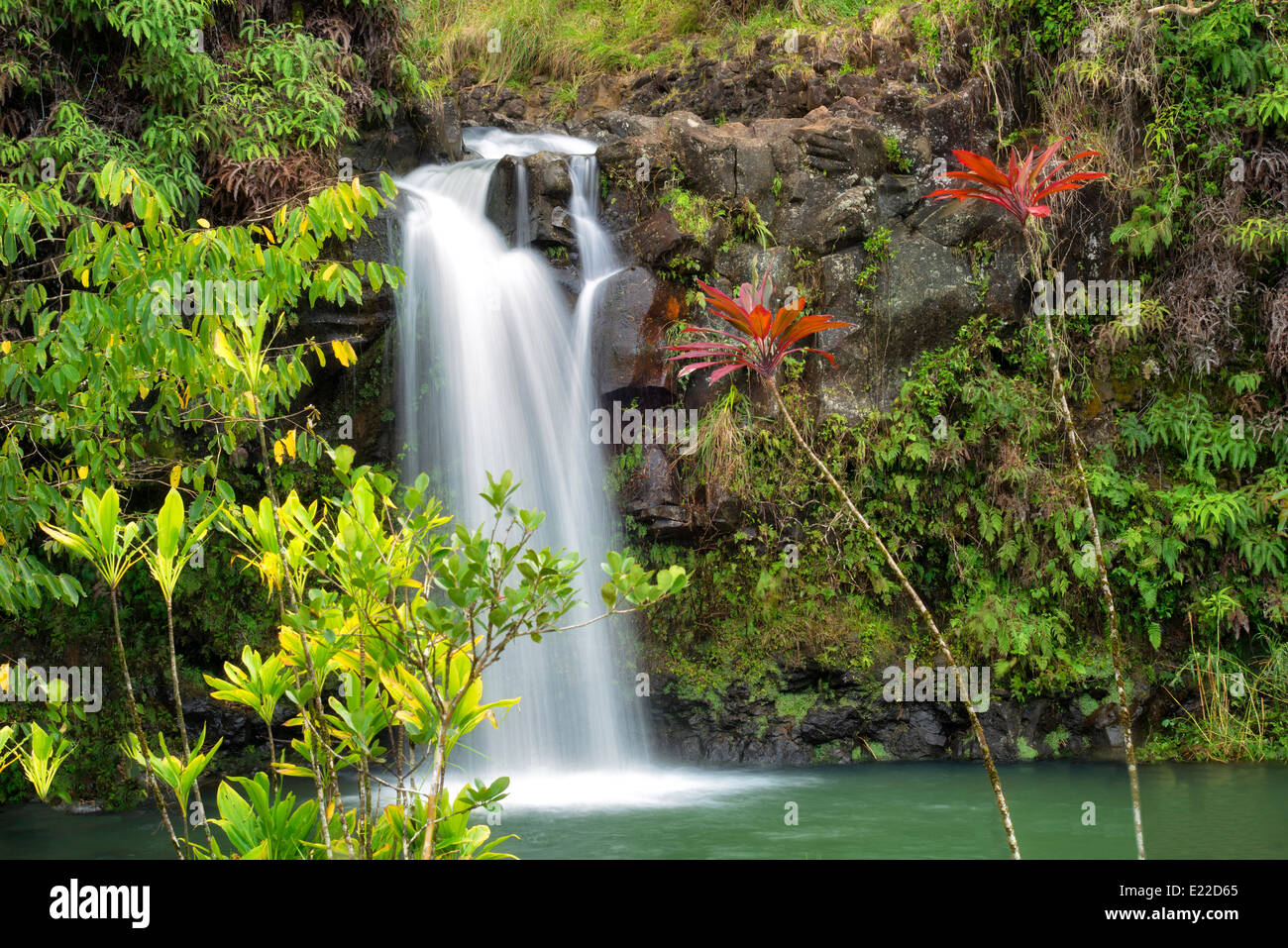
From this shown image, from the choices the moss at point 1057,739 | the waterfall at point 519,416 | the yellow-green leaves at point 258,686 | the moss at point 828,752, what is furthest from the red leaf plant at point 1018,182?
the moss at point 1057,739

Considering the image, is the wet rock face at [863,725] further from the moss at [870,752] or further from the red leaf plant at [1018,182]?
the red leaf plant at [1018,182]

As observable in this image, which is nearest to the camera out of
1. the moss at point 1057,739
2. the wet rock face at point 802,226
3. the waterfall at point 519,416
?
the moss at point 1057,739

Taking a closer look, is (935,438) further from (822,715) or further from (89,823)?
(89,823)

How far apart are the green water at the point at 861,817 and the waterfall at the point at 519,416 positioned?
953 mm

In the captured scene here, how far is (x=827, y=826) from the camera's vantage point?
607cm

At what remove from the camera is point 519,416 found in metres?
8.53

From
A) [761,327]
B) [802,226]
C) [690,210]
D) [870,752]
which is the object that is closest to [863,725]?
[870,752]

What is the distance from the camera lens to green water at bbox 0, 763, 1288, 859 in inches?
221

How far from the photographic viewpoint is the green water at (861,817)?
18.4 ft

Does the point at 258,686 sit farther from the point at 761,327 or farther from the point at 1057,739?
the point at 1057,739

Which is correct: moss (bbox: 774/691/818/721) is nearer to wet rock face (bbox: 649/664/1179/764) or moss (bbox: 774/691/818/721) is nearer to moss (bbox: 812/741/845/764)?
wet rock face (bbox: 649/664/1179/764)

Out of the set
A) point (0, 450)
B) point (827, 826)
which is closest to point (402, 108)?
point (0, 450)

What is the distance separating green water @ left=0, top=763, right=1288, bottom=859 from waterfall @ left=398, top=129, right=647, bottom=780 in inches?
37.5
